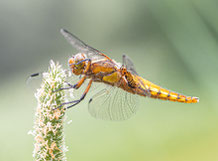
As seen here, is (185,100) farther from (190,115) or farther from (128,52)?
(128,52)

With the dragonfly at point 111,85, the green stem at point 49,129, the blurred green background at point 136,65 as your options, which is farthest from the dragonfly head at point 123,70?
the green stem at point 49,129

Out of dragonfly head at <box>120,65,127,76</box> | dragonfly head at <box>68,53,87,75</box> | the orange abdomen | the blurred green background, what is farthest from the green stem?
the orange abdomen

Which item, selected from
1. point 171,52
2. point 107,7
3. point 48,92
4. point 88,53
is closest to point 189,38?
point 88,53

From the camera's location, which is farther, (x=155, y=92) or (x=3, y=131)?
(x=3, y=131)

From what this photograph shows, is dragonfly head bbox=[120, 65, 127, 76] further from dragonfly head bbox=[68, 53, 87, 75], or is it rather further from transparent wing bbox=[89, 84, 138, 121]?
dragonfly head bbox=[68, 53, 87, 75]

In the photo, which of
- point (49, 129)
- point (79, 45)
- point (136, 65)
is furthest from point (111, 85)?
point (136, 65)

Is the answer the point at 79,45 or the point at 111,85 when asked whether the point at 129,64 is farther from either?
the point at 79,45

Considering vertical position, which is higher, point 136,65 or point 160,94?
point 136,65

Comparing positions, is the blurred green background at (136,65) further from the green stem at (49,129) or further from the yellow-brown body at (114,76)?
the green stem at (49,129)
